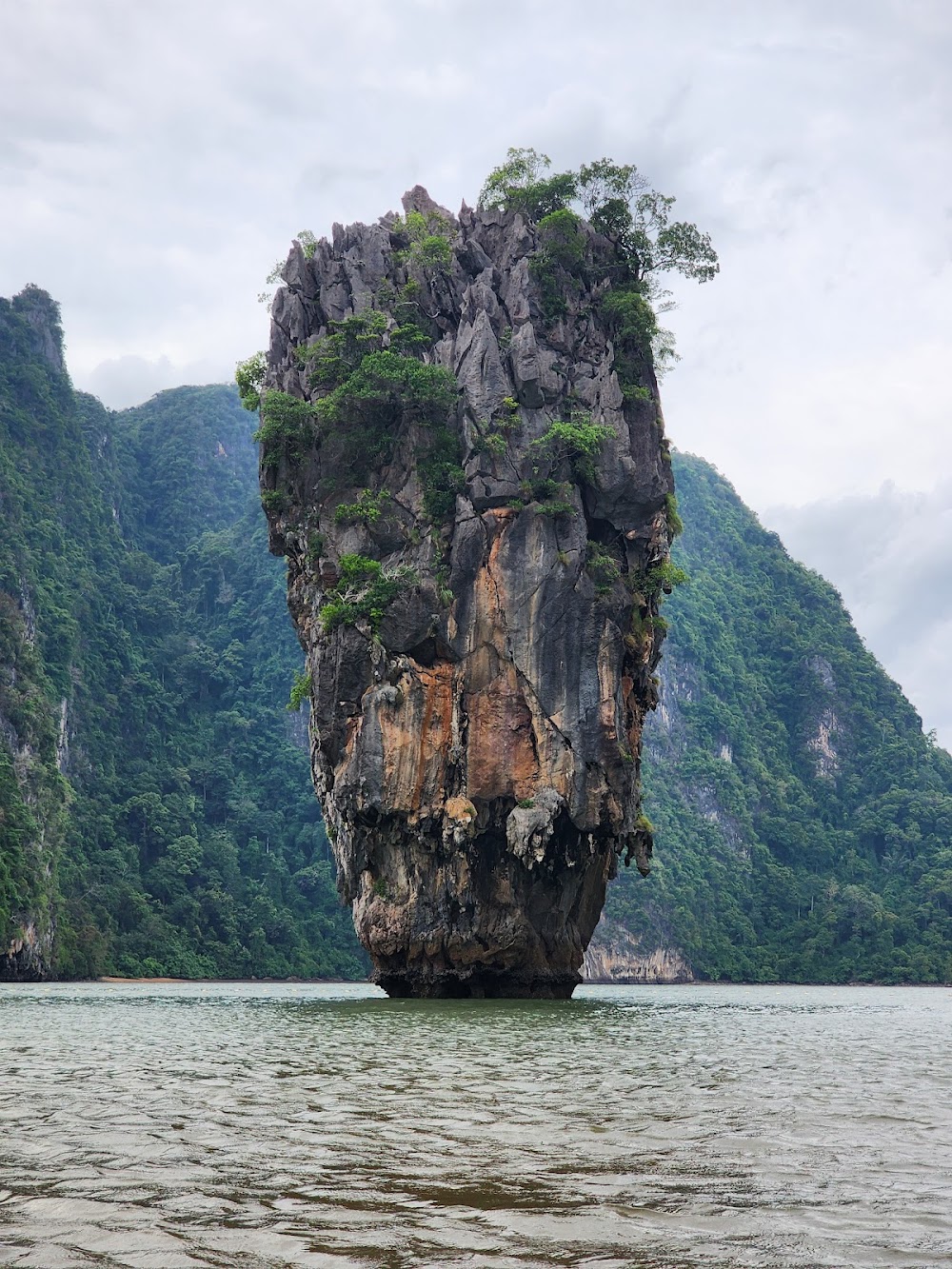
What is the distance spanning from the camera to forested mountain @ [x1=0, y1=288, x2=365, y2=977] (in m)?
67.4

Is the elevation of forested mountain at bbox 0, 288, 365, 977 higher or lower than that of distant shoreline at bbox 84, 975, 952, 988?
higher

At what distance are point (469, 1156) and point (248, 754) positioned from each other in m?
95.3

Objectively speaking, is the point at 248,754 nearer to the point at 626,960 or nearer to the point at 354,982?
the point at 354,982

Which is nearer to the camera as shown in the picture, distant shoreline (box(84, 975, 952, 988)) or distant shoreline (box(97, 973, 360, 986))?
distant shoreline (box(97, 973, 360, 986))

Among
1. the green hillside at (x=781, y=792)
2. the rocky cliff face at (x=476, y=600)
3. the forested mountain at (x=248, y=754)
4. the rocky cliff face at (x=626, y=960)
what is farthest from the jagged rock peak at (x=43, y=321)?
the rocky cliff face at (x=476, y=600)

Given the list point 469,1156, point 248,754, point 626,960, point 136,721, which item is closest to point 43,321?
point 136,721

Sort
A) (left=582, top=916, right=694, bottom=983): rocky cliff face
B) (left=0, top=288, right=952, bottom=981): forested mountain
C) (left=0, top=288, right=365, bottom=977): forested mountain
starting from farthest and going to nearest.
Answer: (left=582, top=916, right=694, bottom=983): rocky cliff face < (left=0, top=288, right=952, bottom=981): forested mountain < (left=0, top=288, right=365, bottom=977): forested mountain

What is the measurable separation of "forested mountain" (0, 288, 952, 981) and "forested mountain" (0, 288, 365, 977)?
0.71 ft

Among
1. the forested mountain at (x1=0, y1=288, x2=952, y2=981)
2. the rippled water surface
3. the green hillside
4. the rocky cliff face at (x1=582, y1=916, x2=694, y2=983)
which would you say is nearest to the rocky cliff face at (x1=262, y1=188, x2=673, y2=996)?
the rippled water surface

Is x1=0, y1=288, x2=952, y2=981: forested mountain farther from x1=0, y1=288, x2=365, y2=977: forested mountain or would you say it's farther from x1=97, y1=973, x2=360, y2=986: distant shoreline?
x1=97, y1=973, x2=360, y2=986: distant shoreline

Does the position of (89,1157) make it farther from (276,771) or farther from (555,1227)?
(276,771)

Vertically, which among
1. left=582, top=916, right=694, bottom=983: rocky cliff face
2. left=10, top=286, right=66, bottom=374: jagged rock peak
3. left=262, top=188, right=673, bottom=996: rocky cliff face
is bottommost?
left=582, top=916, right=694, bottom=983: rocky cliff face

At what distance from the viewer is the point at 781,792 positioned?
104 metres

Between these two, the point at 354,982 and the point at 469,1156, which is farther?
the point at 354,982
